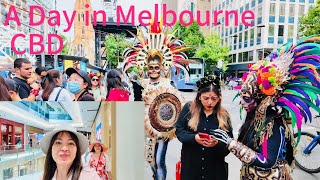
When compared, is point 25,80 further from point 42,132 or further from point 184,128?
point 184,128

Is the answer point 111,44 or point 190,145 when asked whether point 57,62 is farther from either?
point 190,145

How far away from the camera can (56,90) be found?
6.73ft

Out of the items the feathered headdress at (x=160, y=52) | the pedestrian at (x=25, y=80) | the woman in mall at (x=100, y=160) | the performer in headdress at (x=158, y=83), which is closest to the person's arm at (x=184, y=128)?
the performer in headdress at (x=158, y=83)

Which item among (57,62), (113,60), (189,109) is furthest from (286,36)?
(57,62)

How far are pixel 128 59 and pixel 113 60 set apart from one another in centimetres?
10

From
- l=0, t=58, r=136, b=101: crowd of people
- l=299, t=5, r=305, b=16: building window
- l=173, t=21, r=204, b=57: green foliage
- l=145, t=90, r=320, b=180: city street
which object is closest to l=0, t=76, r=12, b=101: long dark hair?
l=0, t=58, r=136, b=101: crowd of people

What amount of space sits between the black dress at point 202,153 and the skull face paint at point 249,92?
213 mm

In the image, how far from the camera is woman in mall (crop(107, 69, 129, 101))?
2.11 meters

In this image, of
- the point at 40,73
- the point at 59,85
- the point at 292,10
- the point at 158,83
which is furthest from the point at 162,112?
the point at 292,10

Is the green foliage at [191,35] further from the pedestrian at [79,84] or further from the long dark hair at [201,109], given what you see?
the pedestrian at [79,84]

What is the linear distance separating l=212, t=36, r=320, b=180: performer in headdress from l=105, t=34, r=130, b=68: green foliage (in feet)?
2.78

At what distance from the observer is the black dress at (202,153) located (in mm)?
1909

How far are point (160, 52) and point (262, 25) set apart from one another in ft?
2.30

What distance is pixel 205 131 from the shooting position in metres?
1.91
